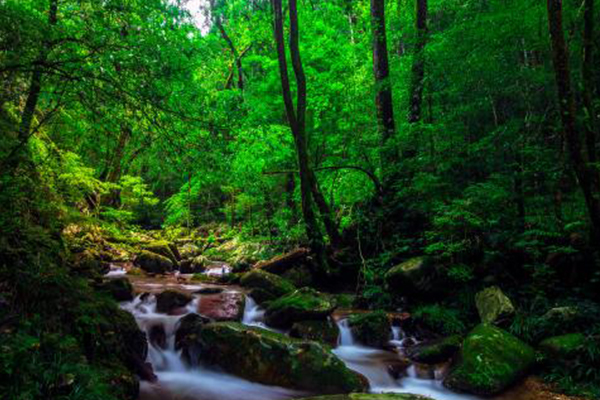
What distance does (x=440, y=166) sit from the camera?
30.3ft

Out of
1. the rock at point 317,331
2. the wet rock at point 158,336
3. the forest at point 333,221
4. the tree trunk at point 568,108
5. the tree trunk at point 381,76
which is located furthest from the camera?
the tree trunk at point 381,76

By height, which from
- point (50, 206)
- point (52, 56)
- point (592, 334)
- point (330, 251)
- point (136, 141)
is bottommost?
point (592, 334)

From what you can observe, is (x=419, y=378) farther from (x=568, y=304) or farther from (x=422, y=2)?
(x=422, y=2)

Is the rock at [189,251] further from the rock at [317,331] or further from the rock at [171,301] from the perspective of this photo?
the rock at [317,331]

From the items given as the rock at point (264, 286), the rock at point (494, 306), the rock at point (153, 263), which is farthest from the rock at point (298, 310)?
the rock at point (153, 263)

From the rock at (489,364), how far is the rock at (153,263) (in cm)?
1136

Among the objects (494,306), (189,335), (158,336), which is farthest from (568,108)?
(158,336)

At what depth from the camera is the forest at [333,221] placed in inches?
172

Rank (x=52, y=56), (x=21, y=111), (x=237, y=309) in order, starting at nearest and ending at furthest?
(x=52, y=56)
(x=21, y=111)
(x=237, y=309)

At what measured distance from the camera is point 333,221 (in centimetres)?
1127

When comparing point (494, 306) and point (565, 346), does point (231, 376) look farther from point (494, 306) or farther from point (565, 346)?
point (565, 346)

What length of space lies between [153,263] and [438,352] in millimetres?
11144

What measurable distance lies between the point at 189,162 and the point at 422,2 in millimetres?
9112

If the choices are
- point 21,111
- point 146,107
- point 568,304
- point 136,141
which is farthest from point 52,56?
point 568,304
